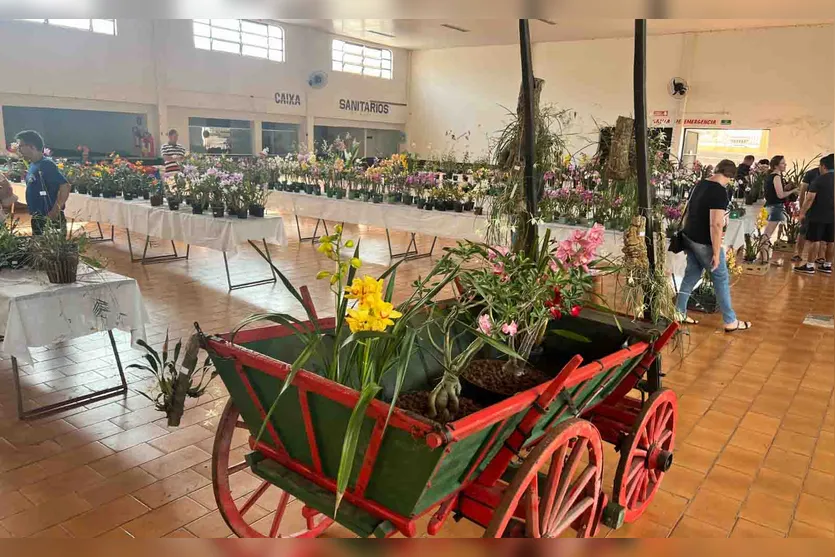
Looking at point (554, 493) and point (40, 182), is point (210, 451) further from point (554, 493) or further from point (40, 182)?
point (40, 182)

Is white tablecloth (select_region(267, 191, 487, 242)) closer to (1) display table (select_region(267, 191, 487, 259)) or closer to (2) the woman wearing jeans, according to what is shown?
(1) display table (select_region(267, 191, 487, 259))

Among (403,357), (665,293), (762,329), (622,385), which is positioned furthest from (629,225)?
(762,329)

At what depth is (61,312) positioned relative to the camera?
3.38m

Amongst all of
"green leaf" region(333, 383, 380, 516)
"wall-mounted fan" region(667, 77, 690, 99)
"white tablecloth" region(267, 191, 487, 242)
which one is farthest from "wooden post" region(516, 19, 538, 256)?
"wall-mounted fan" region(667, 77, 690, 99)

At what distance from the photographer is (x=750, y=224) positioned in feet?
26.3

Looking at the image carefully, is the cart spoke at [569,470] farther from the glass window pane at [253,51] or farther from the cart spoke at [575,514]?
the glass window pane at [253,51]

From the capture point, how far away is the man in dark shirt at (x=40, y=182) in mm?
4680

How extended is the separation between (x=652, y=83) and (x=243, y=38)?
1082 cm

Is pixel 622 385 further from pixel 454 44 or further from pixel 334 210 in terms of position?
pixel 454 44

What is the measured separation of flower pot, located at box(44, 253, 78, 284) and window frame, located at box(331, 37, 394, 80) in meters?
15.7

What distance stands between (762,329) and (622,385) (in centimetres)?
351

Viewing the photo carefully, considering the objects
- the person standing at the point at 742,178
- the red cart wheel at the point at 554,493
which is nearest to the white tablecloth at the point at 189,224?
the red cart wheel at the point at 554,493

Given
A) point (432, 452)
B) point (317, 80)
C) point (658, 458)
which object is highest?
point (317, 80)

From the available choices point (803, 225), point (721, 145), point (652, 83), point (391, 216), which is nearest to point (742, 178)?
point (803, 225)
